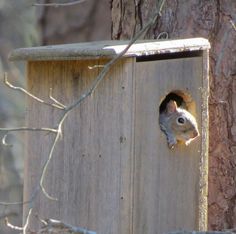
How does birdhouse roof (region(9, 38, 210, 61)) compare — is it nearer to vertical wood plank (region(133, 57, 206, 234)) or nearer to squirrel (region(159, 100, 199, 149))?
vertical wood plank (region(133, 57, 206, 234))

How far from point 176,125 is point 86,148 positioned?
0.95 ft

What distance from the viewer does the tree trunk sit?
11.5 ft

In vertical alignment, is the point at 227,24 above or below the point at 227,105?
above

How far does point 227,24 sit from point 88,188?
33.8 inches

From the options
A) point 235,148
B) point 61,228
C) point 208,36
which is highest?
point 208,36

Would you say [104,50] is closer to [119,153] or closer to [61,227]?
[119,153]

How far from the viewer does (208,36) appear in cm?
352

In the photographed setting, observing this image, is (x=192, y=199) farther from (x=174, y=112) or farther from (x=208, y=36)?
(x=208, y=36)

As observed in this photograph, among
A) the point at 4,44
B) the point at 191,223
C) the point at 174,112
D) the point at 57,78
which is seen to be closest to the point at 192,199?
the point at 191,223

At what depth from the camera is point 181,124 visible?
3080 millimetres

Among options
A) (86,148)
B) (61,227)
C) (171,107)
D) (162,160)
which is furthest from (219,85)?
(61,227)

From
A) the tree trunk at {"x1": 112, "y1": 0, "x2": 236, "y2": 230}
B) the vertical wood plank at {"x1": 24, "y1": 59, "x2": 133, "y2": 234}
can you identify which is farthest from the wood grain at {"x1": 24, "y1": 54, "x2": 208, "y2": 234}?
the tree trunk at {"x1": 112, "y1": 0, "x2": 236, "y2": 230}

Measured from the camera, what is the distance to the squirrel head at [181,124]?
10.1ft

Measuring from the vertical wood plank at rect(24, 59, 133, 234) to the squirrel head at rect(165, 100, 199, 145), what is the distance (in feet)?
0.76
